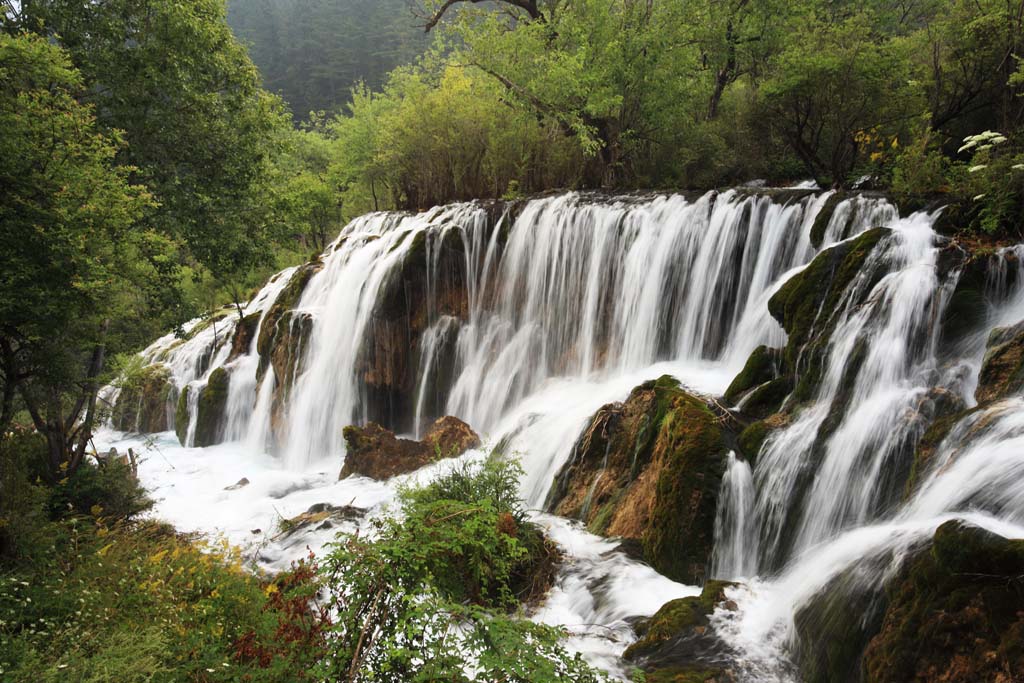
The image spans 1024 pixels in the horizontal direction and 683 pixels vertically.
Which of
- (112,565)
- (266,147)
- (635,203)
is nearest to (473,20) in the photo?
(266,147)

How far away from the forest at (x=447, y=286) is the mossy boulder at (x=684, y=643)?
0.14 ft

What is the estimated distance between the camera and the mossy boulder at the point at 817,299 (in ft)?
22.1

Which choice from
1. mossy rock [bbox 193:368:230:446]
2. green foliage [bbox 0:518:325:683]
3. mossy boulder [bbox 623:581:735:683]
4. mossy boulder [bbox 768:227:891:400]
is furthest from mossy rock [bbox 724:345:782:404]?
mossy rock [bbox 193:368:230:446]

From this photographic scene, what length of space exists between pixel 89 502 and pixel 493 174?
41.2 ft

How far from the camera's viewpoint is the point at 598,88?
14.5 metres

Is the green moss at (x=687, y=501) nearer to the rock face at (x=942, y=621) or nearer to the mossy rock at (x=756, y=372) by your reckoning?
the mossy rock at (x=756, y=372)

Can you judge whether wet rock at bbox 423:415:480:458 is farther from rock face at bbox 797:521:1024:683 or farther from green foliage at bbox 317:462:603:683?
rock face at bbox 797:521:1024:683

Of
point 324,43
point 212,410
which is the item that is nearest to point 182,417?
point 212,410

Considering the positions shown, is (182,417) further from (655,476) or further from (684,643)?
(684,643)

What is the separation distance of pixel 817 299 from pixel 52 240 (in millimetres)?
8923

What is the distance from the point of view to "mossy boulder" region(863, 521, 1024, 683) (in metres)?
3.35

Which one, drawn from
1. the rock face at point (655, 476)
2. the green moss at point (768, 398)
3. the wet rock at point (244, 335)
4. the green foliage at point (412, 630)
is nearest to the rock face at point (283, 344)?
the wet rock at point (244, 335)

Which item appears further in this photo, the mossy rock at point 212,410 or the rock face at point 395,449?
the mossy rock at point 212,410

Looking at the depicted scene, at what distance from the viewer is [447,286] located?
13523mm
